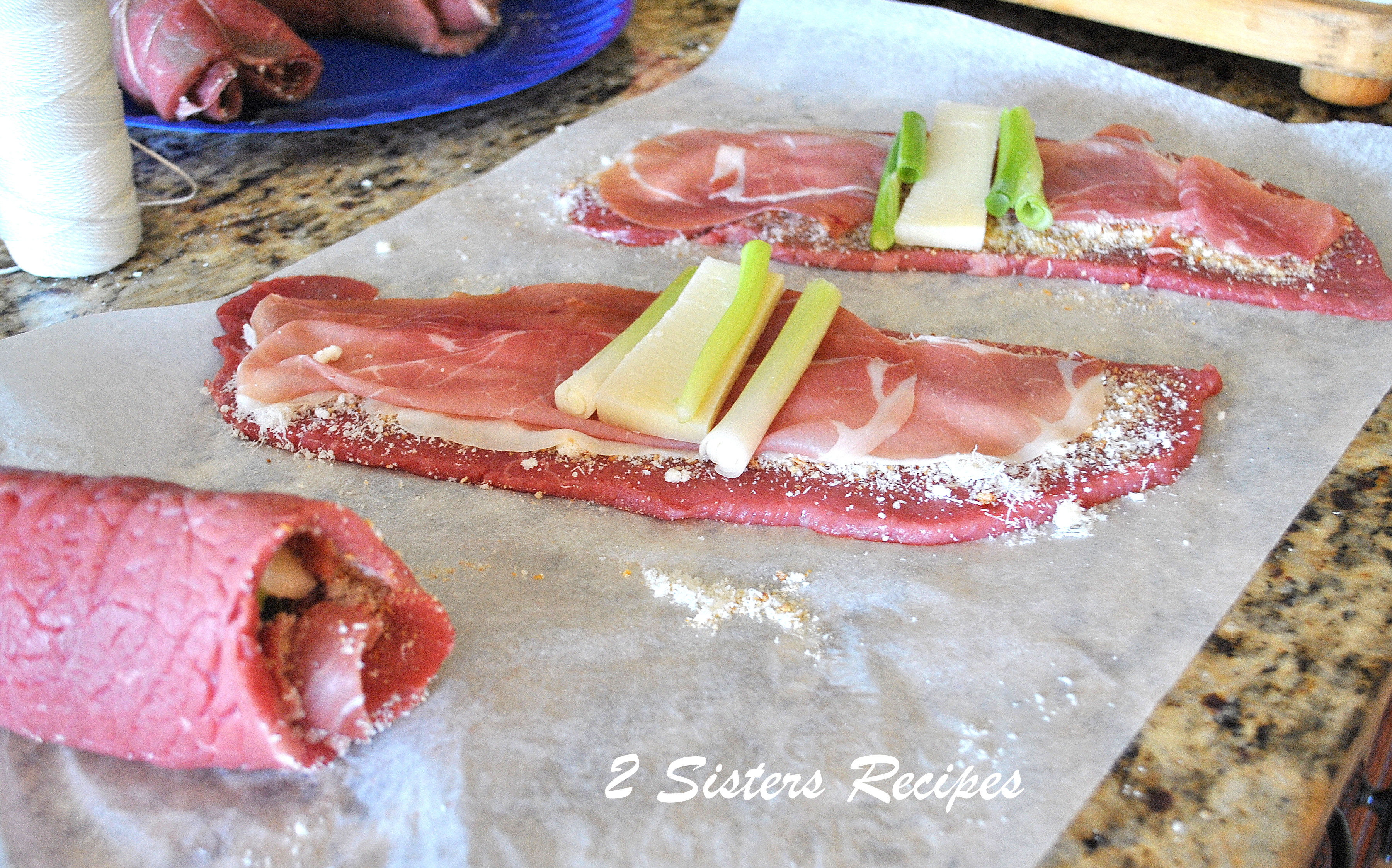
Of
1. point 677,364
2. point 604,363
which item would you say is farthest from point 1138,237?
point 604,363

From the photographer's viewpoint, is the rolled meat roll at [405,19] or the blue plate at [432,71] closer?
the blue plate at [432,71]

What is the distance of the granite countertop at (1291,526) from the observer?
5.32ft

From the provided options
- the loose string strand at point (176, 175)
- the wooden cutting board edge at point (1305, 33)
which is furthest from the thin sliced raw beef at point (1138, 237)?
the loose string strand at point (176, 175)

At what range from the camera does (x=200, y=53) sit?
3104mm

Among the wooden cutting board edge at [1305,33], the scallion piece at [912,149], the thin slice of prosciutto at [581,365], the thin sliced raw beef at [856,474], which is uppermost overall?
the wooden cutting board edge at [1305,33]

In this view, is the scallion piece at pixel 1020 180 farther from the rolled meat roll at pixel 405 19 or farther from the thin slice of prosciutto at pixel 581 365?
the rolled meat roll at pixel 405 19

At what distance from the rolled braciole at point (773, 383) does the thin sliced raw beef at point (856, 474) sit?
75mm

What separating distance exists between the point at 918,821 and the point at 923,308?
1.65 meters

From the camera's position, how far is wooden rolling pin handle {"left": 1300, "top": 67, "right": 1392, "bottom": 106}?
3613mm

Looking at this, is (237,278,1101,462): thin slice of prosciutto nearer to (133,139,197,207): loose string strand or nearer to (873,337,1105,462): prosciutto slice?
(873,337,1105,462): prosciutto slice

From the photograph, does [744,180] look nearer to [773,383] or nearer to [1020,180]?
[1020,180]

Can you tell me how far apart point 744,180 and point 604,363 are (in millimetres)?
1110

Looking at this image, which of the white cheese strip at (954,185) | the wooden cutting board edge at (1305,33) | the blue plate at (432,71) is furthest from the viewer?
the wooden cutting board edge at (1305,33)

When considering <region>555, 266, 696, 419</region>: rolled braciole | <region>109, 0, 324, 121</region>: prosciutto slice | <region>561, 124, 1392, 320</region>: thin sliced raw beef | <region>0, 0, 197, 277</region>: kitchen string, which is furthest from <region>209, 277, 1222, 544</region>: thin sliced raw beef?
<region>109, 0, 324, 121</region>: prosciutto slice
